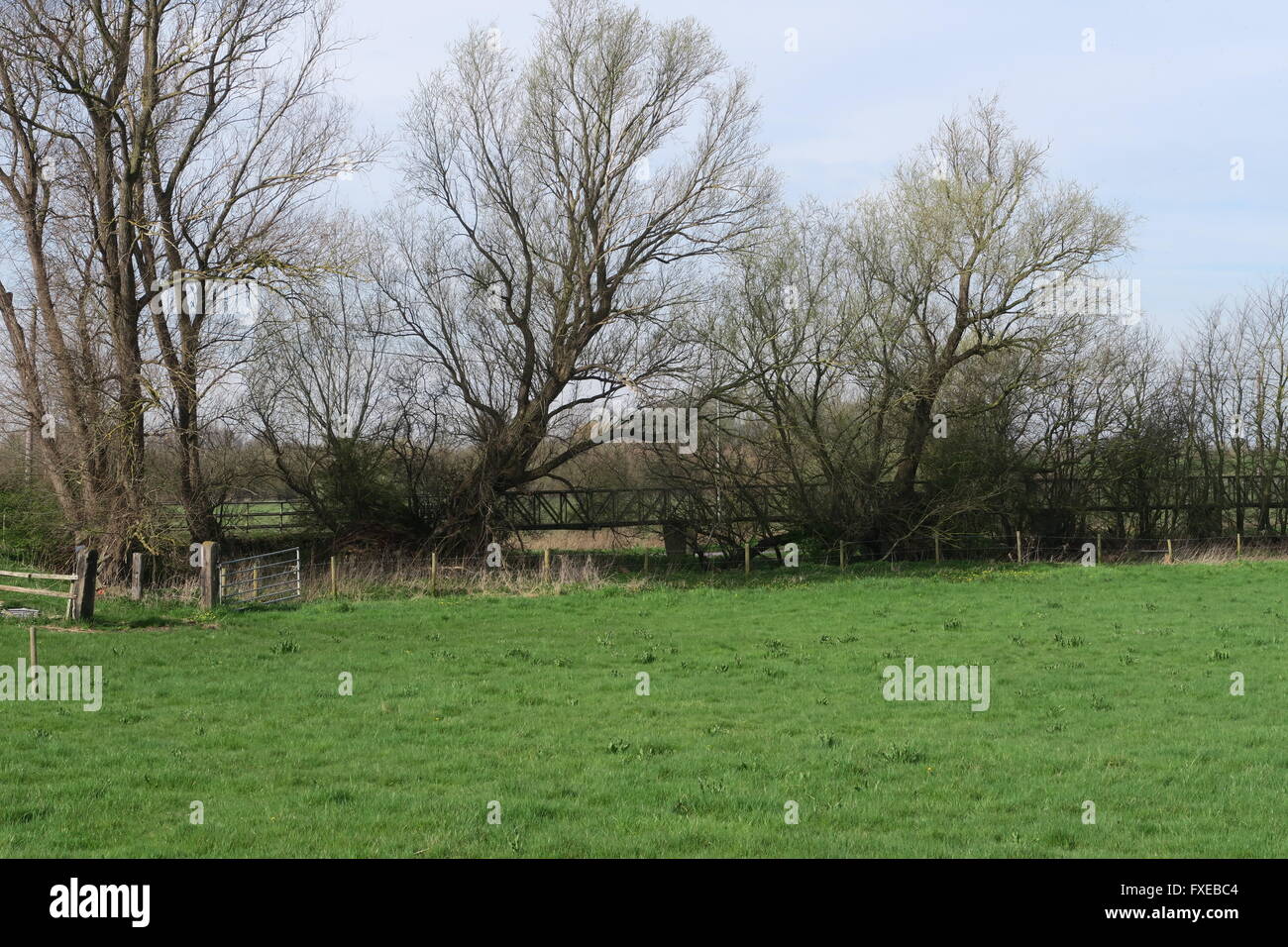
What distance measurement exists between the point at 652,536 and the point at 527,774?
24599mm

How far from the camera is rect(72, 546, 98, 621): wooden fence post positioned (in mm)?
17016

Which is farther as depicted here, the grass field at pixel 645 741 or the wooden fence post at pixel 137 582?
the wooden fence post at pixel 137 582

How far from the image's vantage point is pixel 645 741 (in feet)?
31.8

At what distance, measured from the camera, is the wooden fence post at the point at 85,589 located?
17.0m

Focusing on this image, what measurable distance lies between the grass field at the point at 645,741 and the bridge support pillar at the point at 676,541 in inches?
503

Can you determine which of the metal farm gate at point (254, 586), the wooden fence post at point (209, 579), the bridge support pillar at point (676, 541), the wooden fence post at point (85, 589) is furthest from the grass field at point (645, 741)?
→ the bridge support pillar at point (676, 541)

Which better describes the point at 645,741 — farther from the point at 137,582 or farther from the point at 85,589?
the point at 137,582

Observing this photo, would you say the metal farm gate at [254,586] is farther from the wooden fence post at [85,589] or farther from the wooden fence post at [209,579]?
the wooden fence post at [85,589]

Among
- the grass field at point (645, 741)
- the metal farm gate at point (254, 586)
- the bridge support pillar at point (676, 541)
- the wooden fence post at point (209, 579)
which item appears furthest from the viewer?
the bridge support pillar at point (676, 541)
